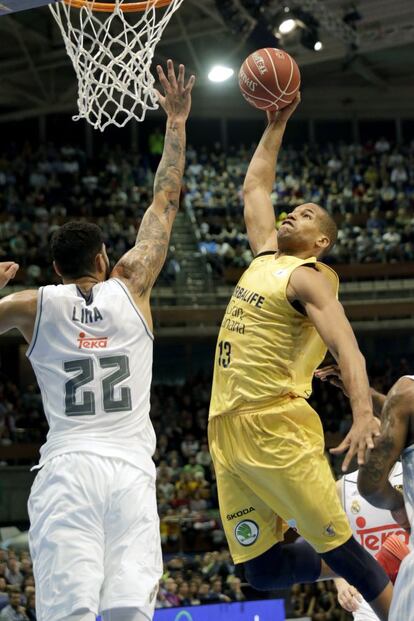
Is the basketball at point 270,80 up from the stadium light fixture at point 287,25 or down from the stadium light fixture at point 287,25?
down

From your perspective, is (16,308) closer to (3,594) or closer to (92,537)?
(92,537)

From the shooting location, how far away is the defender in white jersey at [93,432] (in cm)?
378

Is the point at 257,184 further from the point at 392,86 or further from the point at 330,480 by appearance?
the point at 392,86

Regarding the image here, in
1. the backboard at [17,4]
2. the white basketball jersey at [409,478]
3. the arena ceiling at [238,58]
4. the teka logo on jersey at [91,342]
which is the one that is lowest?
the white basketball jersey at [409,478]

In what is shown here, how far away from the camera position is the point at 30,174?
2322 centimetres

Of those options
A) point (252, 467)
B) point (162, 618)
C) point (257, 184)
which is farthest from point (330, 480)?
point (162, 618)

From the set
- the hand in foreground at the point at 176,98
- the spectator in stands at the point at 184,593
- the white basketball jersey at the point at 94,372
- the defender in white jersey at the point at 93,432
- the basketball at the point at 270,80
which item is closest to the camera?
the defender in white jersey at the point at 93,432

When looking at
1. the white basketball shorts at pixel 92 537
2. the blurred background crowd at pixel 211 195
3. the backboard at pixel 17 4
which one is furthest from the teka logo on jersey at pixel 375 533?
the blurred background crowd at pixel 211 195

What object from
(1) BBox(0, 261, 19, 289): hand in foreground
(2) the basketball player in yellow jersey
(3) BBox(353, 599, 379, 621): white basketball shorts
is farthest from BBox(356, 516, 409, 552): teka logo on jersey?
(1) BBox(0, 261, 19, 289): hand in foreground

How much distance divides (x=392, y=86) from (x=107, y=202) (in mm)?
8873

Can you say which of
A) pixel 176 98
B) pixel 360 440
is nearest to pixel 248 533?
pixel 360 440

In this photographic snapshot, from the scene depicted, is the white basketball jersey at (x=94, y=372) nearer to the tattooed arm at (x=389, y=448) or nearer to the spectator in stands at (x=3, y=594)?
the tattooed arm at (x=389, y=448)

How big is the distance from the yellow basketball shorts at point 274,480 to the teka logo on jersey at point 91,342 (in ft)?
3.71

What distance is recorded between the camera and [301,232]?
211 inches
